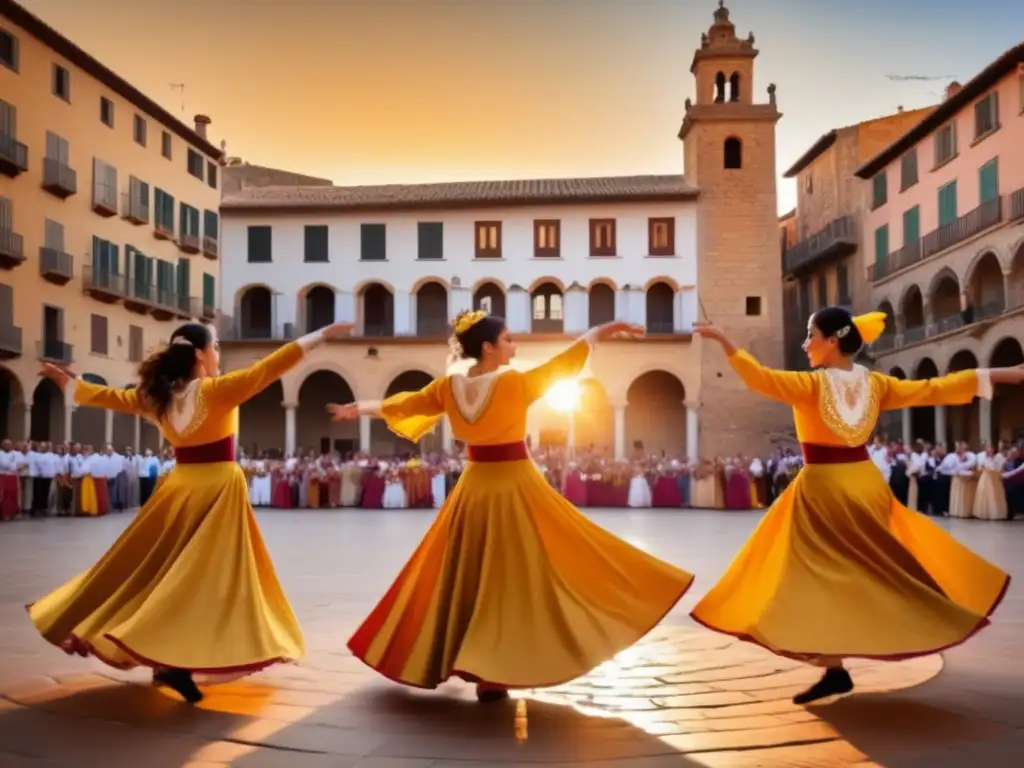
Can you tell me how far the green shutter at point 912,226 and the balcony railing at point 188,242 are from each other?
86.4ft

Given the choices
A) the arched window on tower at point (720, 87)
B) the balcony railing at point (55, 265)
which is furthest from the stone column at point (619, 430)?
the balcony railing at point (55, 265)

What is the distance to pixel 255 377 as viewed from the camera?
5988 millimetres

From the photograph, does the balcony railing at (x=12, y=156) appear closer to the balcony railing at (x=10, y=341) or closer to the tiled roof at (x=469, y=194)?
the balcony railing at (x=10, y=341)

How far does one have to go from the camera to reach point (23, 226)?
33500 millimetres

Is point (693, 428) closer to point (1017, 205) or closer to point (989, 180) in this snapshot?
point (989, 180)

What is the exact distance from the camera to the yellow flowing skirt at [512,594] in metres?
5.45

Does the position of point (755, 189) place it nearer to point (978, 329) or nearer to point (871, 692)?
point (978, 329)

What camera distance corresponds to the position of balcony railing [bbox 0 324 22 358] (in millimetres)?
32031

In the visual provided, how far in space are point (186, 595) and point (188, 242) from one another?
3908cm

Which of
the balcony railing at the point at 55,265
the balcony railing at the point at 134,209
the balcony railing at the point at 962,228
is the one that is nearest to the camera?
the balcony railing at the point at 962,228

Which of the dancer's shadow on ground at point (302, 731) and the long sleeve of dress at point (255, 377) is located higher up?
the long sleeve of dress at point (255, 377)

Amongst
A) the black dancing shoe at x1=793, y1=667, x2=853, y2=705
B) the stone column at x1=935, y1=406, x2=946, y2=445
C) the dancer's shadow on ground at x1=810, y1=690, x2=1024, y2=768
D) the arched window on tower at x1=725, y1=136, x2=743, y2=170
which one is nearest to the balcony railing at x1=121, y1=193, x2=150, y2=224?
the arched window on tower at x1=725, y1=136, x2=743, y2=170

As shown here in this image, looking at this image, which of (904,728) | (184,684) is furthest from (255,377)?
(904,728)

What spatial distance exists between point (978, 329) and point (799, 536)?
30811 millimetres
